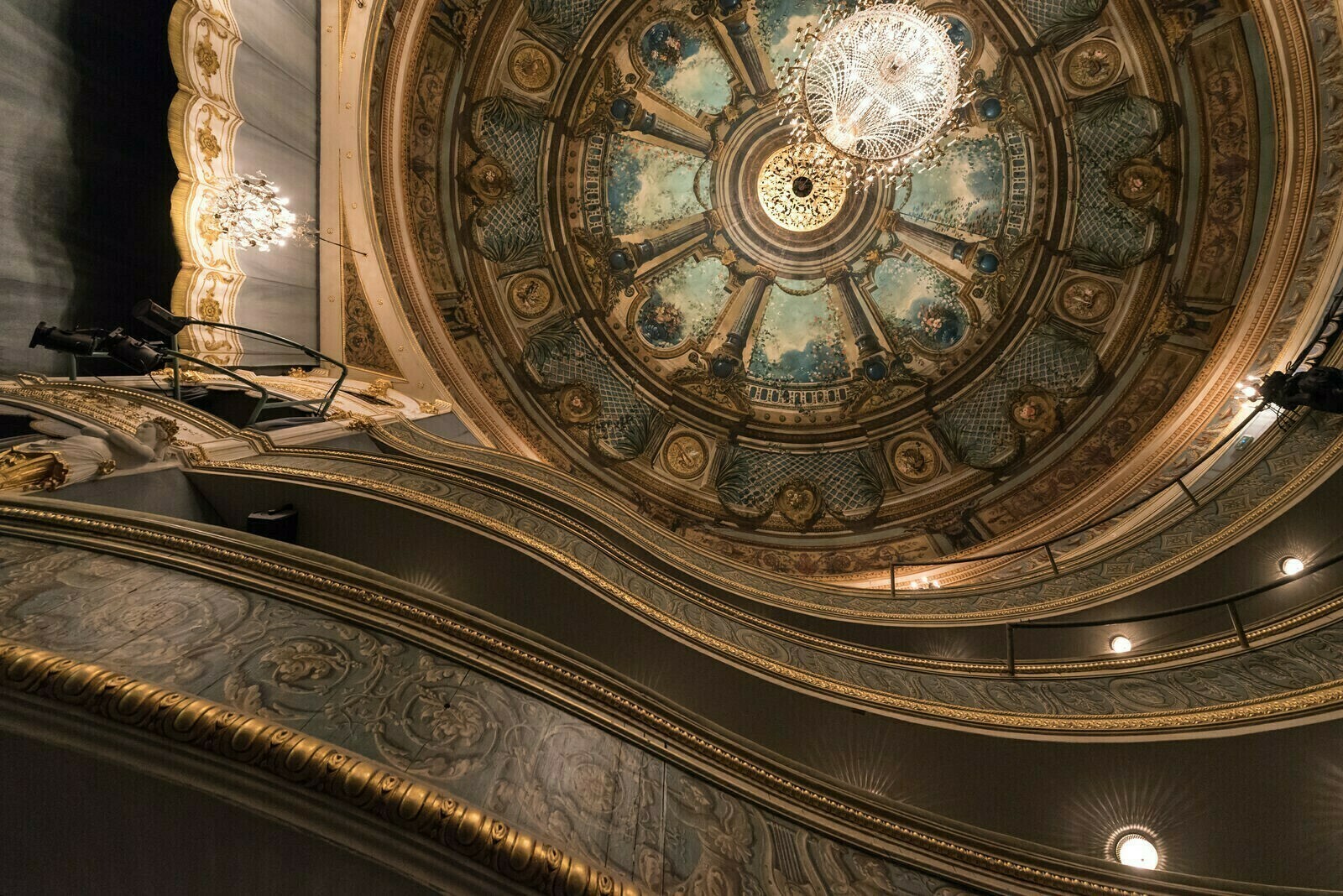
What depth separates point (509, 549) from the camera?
447 centimetres

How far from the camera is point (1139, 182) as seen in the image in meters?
10.2

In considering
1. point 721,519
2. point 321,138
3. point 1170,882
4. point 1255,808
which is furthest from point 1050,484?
point 321,138

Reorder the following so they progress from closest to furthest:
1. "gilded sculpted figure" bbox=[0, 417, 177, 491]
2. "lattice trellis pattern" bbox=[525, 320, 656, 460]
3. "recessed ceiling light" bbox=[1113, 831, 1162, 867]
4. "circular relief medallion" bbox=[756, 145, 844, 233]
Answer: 1. "gilded sculpted figure" bbox=[0, 417, 177, 491]
2. "recessed ceiling light" bbox=[1113, 831, 1162, 867]
3. "lattice trellis pattern" bbox=[525, 320, 656, 460]
4. "circular relief medallion" bbox=[756, 145, 844, 233]

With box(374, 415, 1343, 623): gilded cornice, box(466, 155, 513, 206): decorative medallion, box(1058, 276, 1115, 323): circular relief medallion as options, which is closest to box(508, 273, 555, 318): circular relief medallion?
box(466, 155, 513, 206): decorative medallion

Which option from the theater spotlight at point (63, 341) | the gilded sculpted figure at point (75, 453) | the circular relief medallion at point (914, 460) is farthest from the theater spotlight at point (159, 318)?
the circular relief medallion at point (914, 460)

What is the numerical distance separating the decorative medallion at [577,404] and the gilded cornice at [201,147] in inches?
240

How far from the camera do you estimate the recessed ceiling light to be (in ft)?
11.2

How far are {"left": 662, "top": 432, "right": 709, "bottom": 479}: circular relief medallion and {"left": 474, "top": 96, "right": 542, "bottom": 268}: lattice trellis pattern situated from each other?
5.13 metres

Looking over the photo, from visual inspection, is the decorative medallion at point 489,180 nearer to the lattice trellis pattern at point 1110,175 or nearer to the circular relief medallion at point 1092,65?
the circular relief medallion at point 1092,65

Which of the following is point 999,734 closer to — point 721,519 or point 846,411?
point 721,519

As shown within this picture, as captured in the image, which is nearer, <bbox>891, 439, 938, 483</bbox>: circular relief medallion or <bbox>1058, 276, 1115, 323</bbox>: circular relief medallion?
<bbox>1058, 276, 1115, 323</bbox>: circular relief medallion

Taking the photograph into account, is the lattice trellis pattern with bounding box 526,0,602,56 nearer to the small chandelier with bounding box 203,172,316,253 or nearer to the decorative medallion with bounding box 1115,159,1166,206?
the small chandelier with bounding box 203,172,316,253

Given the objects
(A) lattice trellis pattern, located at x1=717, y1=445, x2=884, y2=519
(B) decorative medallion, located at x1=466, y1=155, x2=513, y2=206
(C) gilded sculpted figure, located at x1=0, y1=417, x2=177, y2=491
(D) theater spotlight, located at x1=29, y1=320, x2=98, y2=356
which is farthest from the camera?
(A) lattice trellis pattern, located at x1=717, y1=445, x2=884, y2=519

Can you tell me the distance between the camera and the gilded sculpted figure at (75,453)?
116 inches
